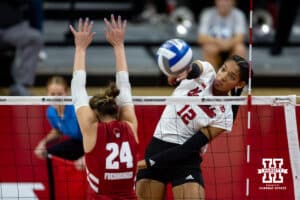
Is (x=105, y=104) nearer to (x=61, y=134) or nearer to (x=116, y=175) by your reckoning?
(x=116, y=175)

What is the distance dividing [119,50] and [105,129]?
0.63 m

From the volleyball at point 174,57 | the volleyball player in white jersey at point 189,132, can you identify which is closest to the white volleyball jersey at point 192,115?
the volleyball player in white jersey at point 189,132

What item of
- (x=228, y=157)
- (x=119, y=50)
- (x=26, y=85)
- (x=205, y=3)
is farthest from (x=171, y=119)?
(x=205, y=3)

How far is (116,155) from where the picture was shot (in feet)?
17.5

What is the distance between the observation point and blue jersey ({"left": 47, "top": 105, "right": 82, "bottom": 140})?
7.59 meters

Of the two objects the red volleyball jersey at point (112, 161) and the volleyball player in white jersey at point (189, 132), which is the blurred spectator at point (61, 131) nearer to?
the volleyball player in white jersey at point (189, 132)

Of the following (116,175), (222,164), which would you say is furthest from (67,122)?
(116,175)

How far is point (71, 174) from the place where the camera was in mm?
7406

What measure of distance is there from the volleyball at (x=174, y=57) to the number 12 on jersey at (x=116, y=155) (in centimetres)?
73

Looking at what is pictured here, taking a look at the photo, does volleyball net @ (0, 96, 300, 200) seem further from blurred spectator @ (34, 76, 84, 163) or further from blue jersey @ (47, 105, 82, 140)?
blue jersey @ (47, 105, 82, 140)

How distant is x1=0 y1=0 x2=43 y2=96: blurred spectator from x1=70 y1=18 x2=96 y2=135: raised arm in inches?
160

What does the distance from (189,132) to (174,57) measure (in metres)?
0.66

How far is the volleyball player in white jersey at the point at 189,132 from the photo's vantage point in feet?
19.6

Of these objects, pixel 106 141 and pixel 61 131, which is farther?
pixel 61 131
